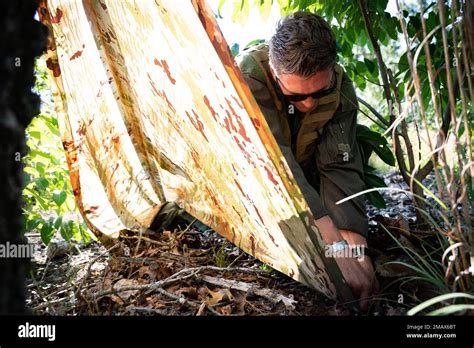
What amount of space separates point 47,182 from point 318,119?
52.9 inches

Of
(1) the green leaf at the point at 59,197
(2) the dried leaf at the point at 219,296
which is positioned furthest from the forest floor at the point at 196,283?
(1) the green leaf at the point at 59,197

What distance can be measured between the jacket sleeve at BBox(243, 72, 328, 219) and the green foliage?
104 centimetres

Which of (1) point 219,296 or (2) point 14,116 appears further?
(1) point 219,296

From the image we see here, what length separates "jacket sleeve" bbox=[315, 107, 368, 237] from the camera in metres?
2.66

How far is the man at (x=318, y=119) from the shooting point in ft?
7.64

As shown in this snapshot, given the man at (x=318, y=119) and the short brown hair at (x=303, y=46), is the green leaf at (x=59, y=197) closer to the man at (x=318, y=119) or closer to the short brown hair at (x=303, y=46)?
the man at (x=318, y=119)

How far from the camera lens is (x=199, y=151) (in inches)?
99.3

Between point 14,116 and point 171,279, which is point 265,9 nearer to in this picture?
point 171,279

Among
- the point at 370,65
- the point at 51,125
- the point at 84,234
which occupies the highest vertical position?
the point at 370,65

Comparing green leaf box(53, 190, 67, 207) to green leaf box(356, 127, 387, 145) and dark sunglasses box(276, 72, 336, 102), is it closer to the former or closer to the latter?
dark sunglasses box(276, 72, 336, 102)

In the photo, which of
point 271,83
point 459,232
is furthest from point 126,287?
point 459,232

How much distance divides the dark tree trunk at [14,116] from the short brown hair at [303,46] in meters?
1.13

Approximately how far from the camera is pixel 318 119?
272 centimetres

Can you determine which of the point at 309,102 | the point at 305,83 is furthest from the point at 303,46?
the point at 309,102
